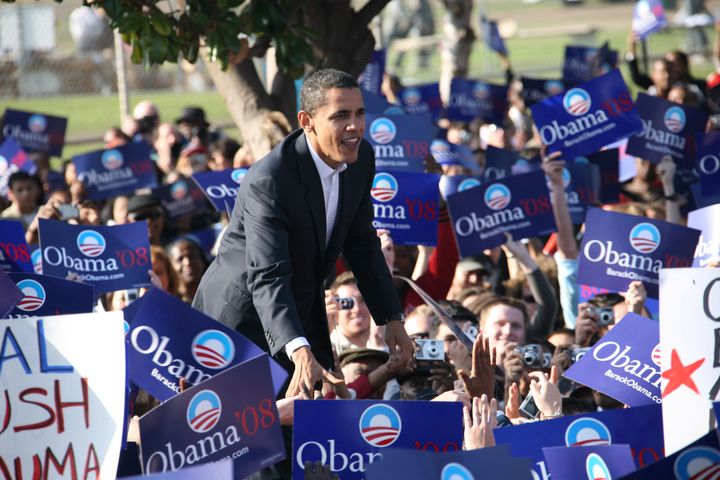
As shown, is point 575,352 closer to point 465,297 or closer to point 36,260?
point 465,297

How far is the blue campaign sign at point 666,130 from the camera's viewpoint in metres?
9.26

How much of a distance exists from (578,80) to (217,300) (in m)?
9.43

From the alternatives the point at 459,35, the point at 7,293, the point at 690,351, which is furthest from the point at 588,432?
the point at 459,35

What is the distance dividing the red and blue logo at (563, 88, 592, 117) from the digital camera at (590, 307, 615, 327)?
7.32ft

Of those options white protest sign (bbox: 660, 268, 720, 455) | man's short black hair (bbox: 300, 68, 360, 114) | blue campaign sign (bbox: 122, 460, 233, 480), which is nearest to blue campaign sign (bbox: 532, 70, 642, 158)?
man's short black hair (bbox: 300, 68, 360, 114)

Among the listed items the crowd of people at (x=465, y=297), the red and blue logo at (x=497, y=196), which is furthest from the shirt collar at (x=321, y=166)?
the red and blue logo at (x=497, y=196)

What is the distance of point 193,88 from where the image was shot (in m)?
20.8

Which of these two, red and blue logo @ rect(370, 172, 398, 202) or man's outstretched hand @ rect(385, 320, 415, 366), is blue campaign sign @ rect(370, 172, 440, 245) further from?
man's outstretched hand @ rect(385, 320, 415, 366)

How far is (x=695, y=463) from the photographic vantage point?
11.5 ft

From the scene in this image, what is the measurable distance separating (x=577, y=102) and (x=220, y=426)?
514 centimetres

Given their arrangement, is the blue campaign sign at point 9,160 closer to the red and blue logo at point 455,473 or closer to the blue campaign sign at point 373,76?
the blue campaign sign at point 373,76

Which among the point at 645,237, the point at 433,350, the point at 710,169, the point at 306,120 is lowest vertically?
the point at 433,350

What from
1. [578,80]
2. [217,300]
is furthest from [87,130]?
[217,300]

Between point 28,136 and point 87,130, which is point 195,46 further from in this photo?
point 87,130
